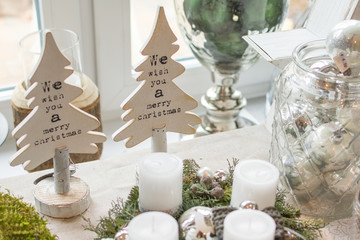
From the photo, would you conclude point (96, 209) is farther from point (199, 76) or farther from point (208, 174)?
point (199, 76)

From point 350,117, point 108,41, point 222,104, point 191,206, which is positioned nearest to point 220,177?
point 191,206

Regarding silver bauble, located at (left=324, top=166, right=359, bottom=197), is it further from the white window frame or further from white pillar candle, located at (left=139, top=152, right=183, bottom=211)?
the white window frame

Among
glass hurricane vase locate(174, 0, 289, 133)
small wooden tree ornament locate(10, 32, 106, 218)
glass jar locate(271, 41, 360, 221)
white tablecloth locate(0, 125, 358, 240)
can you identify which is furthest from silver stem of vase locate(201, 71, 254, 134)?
small wooden tree ornament locate(10, 32, 106, 218)

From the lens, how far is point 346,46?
0.71 m

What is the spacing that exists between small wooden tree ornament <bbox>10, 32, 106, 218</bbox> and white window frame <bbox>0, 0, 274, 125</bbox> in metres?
0.37

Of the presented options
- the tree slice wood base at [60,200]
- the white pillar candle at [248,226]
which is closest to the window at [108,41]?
the tree slice wood base at [60,200]

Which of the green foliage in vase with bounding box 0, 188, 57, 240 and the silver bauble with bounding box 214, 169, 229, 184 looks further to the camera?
the silver bauble with bounding box 214, 169, 229, 184

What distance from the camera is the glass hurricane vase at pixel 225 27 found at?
3.06ft

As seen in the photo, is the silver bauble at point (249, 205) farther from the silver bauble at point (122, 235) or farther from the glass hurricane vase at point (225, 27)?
the glass hurricane vase at point (225, 27)

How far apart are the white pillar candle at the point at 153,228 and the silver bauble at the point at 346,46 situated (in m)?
0.32

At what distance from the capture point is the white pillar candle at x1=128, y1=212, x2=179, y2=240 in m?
0.58

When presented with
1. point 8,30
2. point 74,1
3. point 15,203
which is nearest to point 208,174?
point 15,203

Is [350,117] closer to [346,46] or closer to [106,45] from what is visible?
[346,46]

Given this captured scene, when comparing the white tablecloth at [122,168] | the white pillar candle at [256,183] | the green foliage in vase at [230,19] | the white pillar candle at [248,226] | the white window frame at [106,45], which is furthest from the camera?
the white window frame at [106,45]
